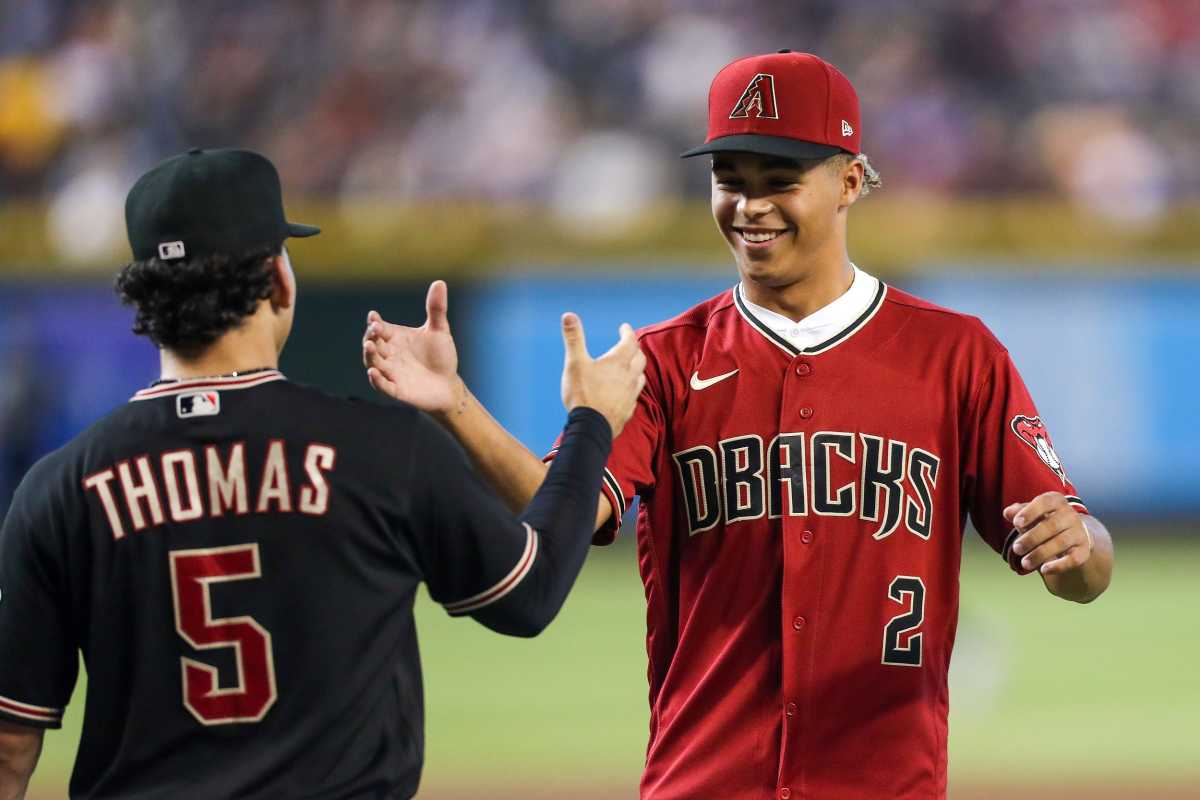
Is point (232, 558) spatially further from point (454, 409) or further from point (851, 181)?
point (851, 181)

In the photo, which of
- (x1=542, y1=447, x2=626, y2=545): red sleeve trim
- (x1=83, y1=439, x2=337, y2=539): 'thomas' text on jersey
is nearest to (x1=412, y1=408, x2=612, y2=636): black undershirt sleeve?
(x1=83, y1=439, x2=337, y2=539): 'thomas' text on jersey

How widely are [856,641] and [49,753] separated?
606cm

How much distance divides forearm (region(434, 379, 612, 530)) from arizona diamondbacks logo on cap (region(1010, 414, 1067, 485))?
31.6 inches

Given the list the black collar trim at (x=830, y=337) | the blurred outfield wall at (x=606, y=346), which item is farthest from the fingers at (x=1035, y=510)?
the blurred outfield wall at (x=606, y=346)

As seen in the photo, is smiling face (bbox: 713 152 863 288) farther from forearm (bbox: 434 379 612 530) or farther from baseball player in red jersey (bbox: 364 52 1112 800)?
forearm (bbox: 434 379 612 530)

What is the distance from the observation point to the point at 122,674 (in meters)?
2.75

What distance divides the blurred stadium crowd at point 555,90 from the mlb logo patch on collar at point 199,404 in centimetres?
1080

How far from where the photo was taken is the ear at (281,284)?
286 cm

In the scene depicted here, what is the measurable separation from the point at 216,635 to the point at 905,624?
1.34 meters

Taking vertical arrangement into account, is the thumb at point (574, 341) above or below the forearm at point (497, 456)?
above

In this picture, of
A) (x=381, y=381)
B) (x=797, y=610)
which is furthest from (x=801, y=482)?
(x=381, y=381)

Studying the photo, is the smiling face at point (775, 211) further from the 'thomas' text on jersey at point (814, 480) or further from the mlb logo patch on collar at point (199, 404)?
the mlb logo patch on collar at point (199, 404)

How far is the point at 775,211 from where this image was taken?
11.5 feet

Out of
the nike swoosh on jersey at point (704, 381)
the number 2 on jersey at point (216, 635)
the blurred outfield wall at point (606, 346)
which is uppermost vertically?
the blurred outfield wall at point (606, 346)
